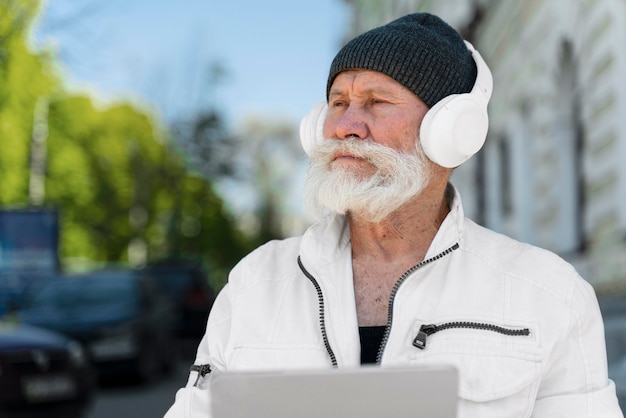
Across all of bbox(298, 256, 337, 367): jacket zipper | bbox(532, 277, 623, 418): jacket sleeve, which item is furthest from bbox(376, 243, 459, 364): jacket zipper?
bbox(532, 277, 623, 418): jacket sleeve

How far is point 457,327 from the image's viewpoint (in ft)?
8.64

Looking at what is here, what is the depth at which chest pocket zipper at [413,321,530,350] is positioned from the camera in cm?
261

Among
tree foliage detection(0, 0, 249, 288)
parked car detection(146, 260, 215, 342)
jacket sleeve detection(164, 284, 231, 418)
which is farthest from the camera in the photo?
tree foliage detection(0, 0, 249, 288)

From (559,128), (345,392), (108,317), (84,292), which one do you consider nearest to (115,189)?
(84,292)

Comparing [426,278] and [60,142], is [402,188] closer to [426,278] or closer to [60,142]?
[426,278]

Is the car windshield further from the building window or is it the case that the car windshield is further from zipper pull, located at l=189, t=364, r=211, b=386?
zipper pull, located at l=189, t=364, r=211, b=386

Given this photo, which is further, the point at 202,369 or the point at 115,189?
the point at 115,189

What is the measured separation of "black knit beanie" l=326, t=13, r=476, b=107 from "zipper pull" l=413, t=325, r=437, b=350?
25.4 inches

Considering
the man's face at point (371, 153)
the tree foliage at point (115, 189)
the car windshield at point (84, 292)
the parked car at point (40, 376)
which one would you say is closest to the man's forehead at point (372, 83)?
the man's face at point (371, 153)

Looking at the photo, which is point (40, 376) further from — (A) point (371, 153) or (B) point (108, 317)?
(A) point (371, 153)

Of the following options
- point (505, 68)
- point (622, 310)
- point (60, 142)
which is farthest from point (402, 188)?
point (60, 142)

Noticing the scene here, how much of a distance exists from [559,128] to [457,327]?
10.3m

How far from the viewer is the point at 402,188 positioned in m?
2.85

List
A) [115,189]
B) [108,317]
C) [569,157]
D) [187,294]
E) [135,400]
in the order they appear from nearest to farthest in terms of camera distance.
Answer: [569,157], [135,400], [108,317], [187,294], [115,189]
